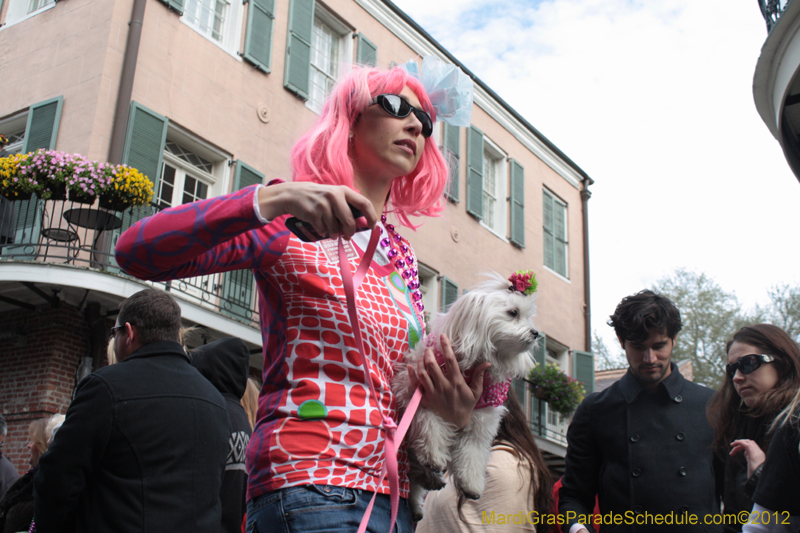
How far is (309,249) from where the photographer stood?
5.79 feet

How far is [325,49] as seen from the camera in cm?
1504

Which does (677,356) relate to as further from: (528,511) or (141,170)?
(528,511)

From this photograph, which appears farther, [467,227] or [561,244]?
[561,244]

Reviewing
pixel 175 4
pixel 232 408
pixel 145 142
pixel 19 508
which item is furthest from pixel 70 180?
pixel 232 408

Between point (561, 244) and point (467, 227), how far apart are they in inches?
205

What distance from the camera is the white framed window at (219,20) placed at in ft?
41.2

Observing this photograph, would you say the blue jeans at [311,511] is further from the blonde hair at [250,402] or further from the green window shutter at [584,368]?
the green window shutter at [584,368]

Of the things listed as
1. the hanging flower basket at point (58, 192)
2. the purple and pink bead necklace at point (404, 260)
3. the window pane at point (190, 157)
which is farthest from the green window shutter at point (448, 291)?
the purple and pink bead necklace at point (404, 260)

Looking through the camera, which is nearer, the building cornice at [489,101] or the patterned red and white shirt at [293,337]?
the patterned red and white shirt at [293,337]

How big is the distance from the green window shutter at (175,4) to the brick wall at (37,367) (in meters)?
5.04

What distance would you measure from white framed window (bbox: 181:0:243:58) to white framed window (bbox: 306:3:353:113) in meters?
1.80

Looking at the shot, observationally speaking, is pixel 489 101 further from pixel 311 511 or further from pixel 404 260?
pixel 311 511

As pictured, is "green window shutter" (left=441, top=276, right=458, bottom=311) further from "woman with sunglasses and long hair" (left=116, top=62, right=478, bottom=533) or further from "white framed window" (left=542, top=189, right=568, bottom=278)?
"woman with sunglasses and long hair" (left=116, top=62, right=478, bottom=533)

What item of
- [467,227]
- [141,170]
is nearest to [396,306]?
[141,170]
